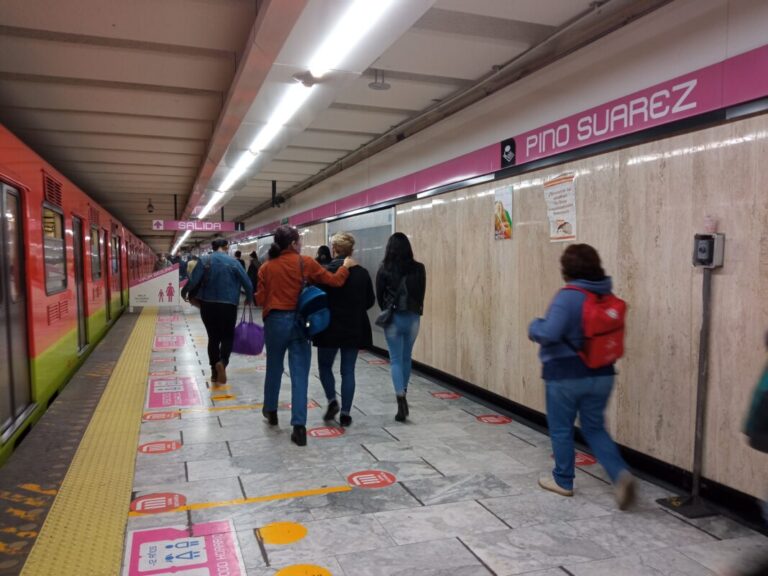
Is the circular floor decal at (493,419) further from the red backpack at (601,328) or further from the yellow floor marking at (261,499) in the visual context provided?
the red backpack at (601,328)

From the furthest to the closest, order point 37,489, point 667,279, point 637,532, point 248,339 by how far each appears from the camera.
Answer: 1. point 248,339
2. point 667,279
3. point 37,489
4. point 637,532

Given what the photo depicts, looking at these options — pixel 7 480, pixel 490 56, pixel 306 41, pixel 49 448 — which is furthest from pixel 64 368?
pixel 490 56

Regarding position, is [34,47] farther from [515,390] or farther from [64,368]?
[515,390]

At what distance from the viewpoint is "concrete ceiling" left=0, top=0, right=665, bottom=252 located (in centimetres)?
334

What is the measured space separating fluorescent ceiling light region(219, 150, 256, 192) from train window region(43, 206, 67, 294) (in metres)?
1.97

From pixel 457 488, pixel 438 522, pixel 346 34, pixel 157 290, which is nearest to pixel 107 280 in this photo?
pixel 157 290

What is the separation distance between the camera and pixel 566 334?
2.73m

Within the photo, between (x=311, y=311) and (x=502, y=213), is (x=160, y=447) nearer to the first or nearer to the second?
(x=311, y=311)

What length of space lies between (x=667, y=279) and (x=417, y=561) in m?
2.07

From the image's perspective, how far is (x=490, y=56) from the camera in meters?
4.18

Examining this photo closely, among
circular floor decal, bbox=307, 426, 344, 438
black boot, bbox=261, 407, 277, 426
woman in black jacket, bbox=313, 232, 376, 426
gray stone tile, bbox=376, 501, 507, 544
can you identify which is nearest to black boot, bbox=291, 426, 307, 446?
circular floor decal, bbox=307, 426, 344, 438

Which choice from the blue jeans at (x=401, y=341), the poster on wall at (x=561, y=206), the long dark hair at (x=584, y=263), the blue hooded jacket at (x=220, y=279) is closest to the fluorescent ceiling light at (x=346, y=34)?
the long dark hair at (x=584, y=263)

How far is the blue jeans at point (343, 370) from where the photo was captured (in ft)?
13.7

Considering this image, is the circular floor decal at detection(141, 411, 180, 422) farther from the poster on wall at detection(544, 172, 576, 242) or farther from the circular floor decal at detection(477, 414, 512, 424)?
the poster on wall at detection(544, 172, 576, 242)
